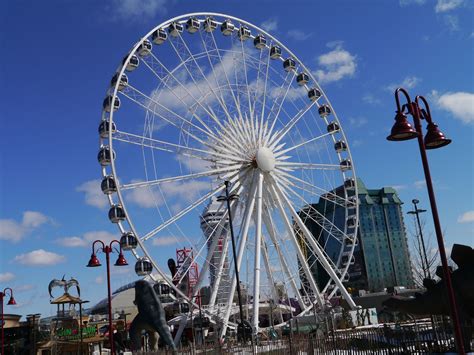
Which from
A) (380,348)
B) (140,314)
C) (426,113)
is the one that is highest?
(426,113)

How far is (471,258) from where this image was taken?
59.1 feet

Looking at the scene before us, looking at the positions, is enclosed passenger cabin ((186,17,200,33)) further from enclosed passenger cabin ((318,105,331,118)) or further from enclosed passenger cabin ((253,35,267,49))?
enclosed passenger cabin ((318,105,331,118))

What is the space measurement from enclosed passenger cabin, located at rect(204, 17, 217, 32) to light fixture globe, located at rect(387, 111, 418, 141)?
2681 centimetres

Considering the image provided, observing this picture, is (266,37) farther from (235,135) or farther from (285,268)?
(285,268)

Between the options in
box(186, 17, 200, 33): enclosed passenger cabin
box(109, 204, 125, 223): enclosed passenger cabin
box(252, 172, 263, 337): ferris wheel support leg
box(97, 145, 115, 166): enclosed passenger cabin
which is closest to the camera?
box(109, 204, 125, 223): enclosed passenger cabin

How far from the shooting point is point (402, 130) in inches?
395

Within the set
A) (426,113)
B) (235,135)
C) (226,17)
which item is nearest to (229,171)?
(235,135)

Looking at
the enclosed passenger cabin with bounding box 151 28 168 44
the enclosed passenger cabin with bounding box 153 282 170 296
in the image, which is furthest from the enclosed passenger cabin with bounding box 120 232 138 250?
the enclosed passenger cabin with bounding box 151 28 168 44

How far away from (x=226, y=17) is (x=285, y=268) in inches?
693

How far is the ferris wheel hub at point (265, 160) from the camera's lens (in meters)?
33.7

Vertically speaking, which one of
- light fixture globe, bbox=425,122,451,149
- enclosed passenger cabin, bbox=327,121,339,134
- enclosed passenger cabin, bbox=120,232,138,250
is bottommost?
light fixture globe, bbox=425,122,451,149

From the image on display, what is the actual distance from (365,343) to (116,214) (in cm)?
1564

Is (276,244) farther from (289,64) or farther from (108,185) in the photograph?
(289,64)

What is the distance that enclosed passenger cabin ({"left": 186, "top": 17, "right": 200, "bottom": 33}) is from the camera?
3425cm
